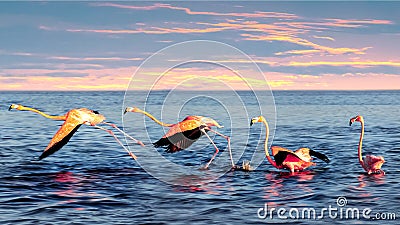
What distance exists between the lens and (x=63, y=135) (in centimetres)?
1809

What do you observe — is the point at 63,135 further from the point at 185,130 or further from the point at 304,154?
the point at 304,154

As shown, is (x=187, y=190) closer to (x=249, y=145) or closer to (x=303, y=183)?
(x=303, y=183)

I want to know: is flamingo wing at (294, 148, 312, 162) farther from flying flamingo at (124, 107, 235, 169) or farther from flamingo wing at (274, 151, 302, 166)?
flying flamingo at (124, 107, 235, 169)

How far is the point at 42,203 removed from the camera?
13875 millimetres

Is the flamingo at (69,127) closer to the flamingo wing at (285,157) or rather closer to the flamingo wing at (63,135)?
the flamingo wing at (63,135)

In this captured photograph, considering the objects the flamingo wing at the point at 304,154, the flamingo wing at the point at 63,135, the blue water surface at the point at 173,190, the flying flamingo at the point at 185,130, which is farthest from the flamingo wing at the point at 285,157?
the flamingo wing at the point at 63,135

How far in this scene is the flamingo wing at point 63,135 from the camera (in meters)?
17.8

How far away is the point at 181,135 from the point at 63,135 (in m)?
3.71

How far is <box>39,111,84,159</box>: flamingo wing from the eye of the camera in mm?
17797

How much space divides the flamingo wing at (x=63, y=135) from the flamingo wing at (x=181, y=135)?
9.24 feet

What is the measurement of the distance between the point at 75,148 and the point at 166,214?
13121 mm

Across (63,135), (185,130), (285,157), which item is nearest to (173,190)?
(185,130)

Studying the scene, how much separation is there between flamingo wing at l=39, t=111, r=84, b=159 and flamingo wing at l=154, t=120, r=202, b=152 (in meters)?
2.82

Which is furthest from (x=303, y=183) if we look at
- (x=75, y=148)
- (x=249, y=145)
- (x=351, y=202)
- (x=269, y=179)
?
(x=75, y=148)
